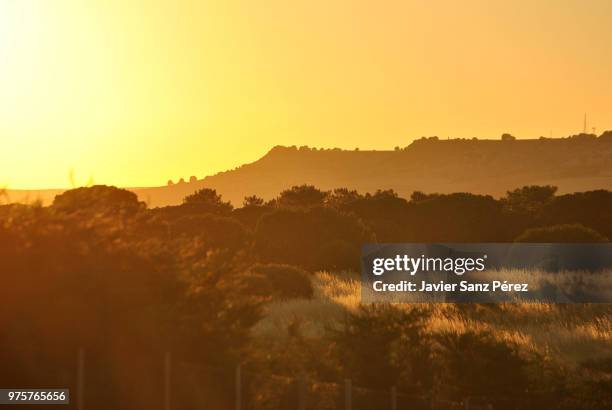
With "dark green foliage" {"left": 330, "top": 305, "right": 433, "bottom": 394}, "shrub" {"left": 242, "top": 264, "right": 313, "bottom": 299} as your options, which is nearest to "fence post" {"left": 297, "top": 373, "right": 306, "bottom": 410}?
"dark green foliage" {"left": 330, "top": 305, "right": 433, "bottom": 394}

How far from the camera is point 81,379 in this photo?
16.9 meters

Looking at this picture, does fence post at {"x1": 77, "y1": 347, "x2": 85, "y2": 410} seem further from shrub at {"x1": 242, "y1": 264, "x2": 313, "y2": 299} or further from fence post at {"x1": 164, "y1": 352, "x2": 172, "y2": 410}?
shrub at {"x1": 242, "y1": 264, "x2": 313, "y2": 299}

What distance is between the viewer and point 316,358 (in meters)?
23.7

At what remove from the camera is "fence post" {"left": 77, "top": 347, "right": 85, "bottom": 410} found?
16.8m

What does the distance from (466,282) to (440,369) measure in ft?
89.9

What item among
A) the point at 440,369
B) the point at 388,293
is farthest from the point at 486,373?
the point at 388,293

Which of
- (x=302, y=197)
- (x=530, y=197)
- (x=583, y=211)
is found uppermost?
(x=302, y=197)

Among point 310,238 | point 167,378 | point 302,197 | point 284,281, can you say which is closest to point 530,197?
point 302,197

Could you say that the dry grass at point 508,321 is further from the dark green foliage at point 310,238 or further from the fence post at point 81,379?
the dark green foliage at point 310,238

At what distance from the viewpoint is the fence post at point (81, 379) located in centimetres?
1677

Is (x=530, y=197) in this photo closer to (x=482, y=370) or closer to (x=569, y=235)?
(x=569, y=235)

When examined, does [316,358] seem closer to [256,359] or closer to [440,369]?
[440,369]

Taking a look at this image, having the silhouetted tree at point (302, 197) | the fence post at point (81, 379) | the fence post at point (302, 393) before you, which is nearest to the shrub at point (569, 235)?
the fence post at point (302, 393)

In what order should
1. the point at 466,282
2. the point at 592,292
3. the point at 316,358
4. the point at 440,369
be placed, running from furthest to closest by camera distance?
the point at 466,282
the point at 592,292
the point at 440,369
the point at 316,358
